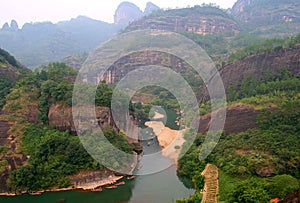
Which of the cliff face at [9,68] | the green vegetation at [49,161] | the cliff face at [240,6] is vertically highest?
the cliff face at [240,6]

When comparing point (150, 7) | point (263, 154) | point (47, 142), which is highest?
point (150, 7)

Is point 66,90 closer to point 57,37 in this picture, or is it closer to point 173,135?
point 173,135

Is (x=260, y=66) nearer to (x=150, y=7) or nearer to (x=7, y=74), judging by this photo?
(x=7, y=74)

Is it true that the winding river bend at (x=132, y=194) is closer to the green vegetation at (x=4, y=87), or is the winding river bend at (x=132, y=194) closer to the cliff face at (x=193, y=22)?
the green vegetation at (x=4, y=87)

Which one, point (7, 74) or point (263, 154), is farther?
point (7, 74)

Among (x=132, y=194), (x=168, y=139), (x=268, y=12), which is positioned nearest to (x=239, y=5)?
(x=268, y=12)

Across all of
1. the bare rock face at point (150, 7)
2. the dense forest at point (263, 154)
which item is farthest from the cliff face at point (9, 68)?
the bare rock face at point (150, 7)
